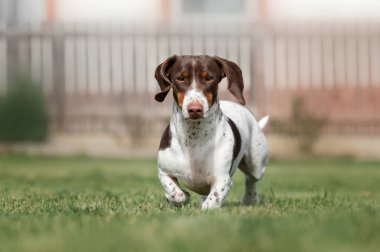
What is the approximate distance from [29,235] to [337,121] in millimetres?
13655

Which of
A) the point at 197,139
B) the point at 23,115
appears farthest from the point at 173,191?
the point at 23,115

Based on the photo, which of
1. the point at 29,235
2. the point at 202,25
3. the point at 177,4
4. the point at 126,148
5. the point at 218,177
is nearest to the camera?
the point at 29,235

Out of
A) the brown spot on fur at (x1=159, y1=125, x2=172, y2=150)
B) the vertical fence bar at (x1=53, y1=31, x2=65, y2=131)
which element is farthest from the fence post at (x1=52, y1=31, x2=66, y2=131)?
the brown spot on fur at (x1=159, y1=125, x2=172, y2=150)

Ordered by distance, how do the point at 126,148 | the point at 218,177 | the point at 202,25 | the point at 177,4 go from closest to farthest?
the point at 218,177
the point at 126,148
the point at 202,25
the point at 177,4

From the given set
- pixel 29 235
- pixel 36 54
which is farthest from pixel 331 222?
pixel 36 54

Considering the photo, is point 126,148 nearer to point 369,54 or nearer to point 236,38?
point 236,38

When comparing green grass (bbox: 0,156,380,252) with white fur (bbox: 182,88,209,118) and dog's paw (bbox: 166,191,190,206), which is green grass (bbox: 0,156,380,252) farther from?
white fur (bbox: 182,88,209,118)

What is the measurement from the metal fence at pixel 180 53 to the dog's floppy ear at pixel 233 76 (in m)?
10.7

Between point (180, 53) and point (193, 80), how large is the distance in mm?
11678

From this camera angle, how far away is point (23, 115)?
57.4ft

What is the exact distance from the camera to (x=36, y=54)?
18.6 metres

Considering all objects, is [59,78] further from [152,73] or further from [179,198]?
[179,198]

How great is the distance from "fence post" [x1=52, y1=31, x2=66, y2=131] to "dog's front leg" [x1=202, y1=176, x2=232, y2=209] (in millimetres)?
11371

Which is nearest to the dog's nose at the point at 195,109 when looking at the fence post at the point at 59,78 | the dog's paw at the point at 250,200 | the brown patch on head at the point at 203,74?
the brown patch on head at the point at 203,74
